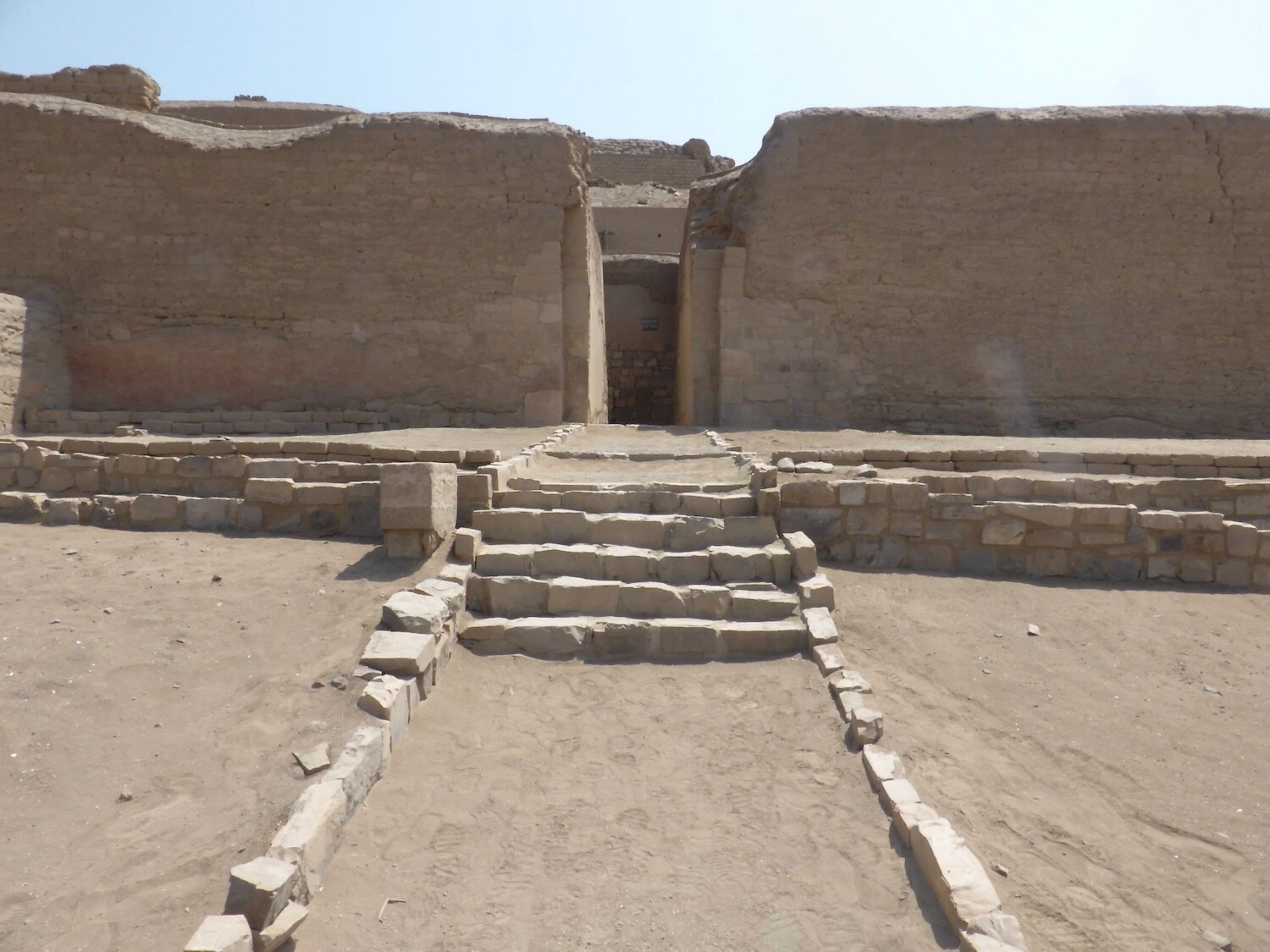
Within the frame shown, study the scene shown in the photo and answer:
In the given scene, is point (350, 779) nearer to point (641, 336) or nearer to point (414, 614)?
point (414, 614)

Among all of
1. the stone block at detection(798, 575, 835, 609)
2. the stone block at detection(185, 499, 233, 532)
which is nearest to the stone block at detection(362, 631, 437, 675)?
the stone block at detection(798, 575, 835, 609)

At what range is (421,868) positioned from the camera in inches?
124

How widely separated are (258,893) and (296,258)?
31.3 feet

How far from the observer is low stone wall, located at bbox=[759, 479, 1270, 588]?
604 centimetres

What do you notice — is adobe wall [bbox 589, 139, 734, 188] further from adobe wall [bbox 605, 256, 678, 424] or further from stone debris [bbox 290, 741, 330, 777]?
stone debris [bbox 290, 741, 330, 777]

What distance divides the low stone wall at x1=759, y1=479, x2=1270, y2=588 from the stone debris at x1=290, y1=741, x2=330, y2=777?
3444 mm

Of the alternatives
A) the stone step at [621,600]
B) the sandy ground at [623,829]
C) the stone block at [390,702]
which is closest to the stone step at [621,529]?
the stone step at [621,600]

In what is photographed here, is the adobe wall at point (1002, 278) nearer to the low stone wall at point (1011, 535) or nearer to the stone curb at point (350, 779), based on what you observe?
the low stone wall at point (1011, 535)

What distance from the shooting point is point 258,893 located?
2637 mm

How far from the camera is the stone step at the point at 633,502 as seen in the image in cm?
599

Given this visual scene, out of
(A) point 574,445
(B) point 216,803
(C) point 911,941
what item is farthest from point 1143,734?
(A) point 574,445

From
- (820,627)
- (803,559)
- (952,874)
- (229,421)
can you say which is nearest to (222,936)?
(952,874)

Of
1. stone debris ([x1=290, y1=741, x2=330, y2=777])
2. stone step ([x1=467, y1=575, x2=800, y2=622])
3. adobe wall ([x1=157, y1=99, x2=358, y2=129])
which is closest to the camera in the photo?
stone debris ([x1=290, y1=741, x2=330, y2=777])

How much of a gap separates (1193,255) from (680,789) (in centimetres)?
1104
